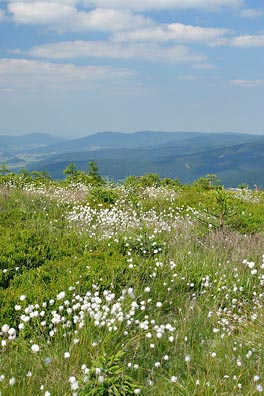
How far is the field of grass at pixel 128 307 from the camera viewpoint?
12.0 feet

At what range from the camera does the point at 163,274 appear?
6.48 m

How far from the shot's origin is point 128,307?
4.73 meters

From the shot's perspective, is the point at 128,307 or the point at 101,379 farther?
the point at 128,307

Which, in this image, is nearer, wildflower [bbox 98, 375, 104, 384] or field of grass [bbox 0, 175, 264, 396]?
wildflower [bbox 98, 375, 104, 384]

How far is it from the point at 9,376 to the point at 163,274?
325 centimetres

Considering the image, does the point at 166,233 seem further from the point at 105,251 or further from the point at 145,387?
the point at 145,387

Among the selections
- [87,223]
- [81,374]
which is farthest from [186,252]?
[81,374]

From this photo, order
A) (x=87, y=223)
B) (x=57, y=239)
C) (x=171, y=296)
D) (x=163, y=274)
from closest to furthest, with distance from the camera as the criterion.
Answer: (x=171, y=296) < (x=163, y=274) < (x=57, y=239) < (x=87, y=223)

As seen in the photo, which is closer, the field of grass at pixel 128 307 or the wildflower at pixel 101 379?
the wildflower at pixel 101 379

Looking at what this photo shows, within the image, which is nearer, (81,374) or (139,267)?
(81,374)

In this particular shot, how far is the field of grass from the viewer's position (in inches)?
144

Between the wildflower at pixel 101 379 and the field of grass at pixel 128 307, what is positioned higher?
the wildflower at pixel 101 379

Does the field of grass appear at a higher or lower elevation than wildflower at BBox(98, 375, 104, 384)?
lower

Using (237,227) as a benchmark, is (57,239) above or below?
above
